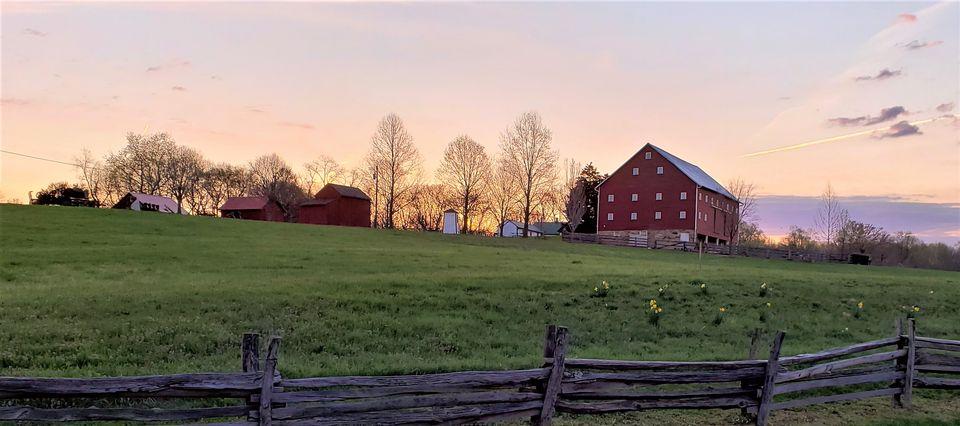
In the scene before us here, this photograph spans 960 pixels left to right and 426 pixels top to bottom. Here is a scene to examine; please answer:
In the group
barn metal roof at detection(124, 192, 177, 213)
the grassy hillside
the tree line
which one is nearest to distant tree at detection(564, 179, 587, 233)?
the tree line

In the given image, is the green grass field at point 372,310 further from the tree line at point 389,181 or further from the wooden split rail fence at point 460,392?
the tree line at point 389,181

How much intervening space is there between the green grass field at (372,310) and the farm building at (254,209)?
41250 millimetres

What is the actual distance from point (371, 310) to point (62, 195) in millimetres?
73616

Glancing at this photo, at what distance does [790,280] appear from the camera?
21672 mm

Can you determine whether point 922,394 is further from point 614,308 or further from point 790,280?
point 790,280

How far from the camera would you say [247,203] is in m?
67.9

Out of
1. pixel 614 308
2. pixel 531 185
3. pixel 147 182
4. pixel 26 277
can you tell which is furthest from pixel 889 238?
pixel 147 182

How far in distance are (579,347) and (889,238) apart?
78.4 metres

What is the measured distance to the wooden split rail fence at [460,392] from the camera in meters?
5.10

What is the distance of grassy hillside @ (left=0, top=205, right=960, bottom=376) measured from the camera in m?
9.89

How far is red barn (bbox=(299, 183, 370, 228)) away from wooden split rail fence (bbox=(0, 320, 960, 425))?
2194 inches

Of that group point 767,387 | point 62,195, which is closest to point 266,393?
point 767,387

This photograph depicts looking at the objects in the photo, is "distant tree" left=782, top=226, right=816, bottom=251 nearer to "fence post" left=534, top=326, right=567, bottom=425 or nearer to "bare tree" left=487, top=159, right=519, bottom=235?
"bare tree" left=487, top=159, right=519, bottom=235

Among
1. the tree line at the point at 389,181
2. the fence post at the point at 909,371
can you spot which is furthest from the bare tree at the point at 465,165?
the fence post at the point at 909,371
